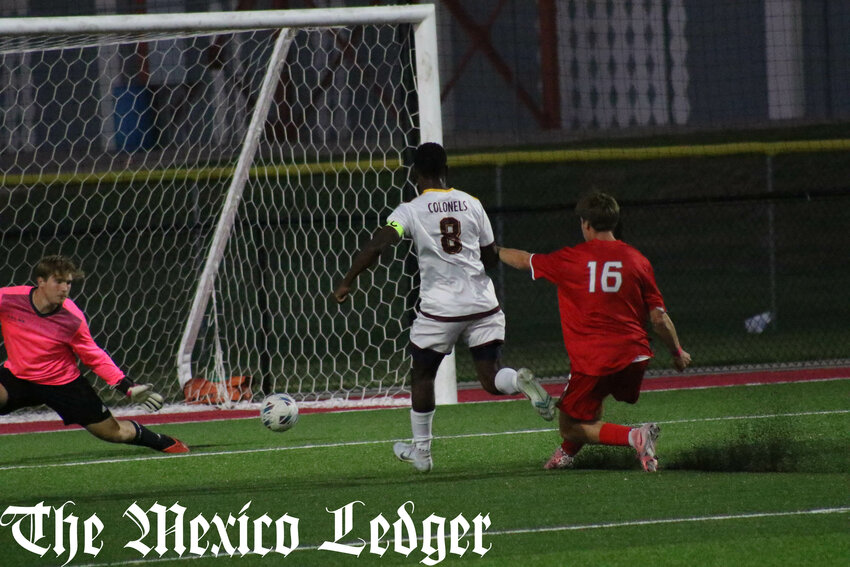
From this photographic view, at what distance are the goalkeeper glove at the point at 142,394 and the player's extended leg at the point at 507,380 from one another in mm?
1980

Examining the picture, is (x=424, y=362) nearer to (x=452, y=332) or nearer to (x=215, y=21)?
(x=452, y=332)

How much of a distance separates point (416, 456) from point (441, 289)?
3.00ft

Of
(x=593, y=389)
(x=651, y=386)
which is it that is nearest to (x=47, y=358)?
(x=593, y=389)

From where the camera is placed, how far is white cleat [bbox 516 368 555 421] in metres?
6.89

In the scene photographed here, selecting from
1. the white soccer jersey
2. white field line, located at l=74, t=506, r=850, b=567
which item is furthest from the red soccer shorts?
white field line, located at l=74, t=506, r=850, b=567

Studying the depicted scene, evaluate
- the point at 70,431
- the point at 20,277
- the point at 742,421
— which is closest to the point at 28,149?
the point at 20,277

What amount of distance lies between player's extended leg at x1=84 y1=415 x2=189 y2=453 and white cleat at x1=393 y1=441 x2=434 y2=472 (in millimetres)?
1945

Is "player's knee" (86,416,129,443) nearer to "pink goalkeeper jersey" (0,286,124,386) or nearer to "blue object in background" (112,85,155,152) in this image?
"pink goalkeeper jersey" (0,286,124,386)

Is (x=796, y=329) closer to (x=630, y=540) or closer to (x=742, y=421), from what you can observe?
(x=742, y=421)

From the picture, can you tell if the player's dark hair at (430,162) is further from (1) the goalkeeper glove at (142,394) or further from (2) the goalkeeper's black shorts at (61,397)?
(2) the goalkeeper's black shorts at (61,397)

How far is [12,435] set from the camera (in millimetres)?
10289

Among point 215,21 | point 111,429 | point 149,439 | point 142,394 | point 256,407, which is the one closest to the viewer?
point 142,394

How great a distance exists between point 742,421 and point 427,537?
401 cm

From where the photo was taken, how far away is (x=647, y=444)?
6695 mm
